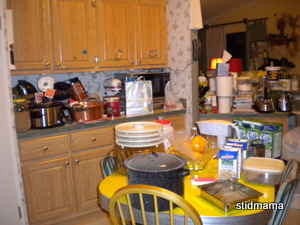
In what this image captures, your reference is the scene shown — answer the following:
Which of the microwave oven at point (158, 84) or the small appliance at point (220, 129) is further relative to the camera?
the microwave oven at point (158, 84)

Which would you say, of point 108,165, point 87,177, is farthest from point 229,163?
point 87,177

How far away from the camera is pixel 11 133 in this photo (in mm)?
2254

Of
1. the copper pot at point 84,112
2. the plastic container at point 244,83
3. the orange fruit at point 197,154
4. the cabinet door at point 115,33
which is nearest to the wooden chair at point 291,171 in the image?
the orange fruit at point 197,154

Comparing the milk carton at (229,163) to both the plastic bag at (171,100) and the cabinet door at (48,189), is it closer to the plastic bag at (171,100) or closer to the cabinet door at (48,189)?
the cabinet door at (48,189)

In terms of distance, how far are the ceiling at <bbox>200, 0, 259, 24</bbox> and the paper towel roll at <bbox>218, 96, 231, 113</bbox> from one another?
335 cm

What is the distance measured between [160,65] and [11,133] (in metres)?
1.79

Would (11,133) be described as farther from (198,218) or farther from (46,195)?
(198,218)

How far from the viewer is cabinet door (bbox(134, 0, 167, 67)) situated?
3.21 m

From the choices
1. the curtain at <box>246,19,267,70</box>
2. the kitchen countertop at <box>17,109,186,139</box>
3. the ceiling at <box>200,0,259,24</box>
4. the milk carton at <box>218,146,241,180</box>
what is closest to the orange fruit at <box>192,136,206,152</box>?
the milk carton at <box>218,146,241,180</box>

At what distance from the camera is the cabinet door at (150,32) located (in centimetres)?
321

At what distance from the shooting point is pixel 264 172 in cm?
146

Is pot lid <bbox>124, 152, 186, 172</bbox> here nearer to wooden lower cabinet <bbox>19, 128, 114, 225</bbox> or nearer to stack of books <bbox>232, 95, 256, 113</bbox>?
wooden lower cabinet <bbox>19, 128, 114, 225</bbox>

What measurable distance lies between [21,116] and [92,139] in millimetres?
631

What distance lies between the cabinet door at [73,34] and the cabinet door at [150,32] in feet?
1.73
